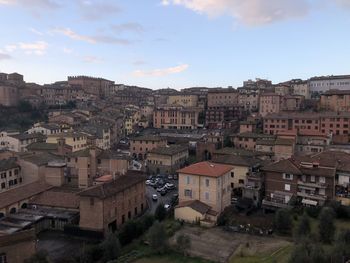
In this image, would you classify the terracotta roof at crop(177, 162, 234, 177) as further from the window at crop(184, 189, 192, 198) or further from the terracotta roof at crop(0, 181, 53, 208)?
the terracotta roof at crop(0, 181, 53, 208)

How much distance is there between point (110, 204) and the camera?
29.6 m

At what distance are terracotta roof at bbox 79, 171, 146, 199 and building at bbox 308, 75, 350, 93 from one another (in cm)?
7189

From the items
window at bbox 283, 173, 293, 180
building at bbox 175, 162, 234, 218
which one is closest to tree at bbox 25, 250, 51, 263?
building at bbox 175, 162, 234, 218

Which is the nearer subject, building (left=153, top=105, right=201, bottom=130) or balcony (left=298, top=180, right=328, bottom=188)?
balcony (left=298, top=180, right=328, bottom=188)

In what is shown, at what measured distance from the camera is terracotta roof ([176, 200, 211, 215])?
29.6m

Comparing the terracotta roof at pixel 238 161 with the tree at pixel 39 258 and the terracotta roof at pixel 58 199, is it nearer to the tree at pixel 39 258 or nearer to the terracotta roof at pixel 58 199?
the terracotta roof at pixel 58 199

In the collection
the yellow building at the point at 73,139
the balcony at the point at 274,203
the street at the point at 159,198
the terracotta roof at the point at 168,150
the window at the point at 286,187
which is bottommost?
the street at the point at 159,198

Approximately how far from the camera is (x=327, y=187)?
1234 inches

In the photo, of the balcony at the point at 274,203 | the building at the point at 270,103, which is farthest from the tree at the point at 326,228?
the building at the point at 270,103

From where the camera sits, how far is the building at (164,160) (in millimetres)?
48584

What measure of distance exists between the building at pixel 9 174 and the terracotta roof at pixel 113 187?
13.5 m

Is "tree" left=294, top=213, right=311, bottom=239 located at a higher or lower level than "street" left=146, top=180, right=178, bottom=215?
higher

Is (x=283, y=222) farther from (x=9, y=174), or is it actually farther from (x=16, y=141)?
(x=16, y=141)

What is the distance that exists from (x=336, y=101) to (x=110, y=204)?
179 ft
